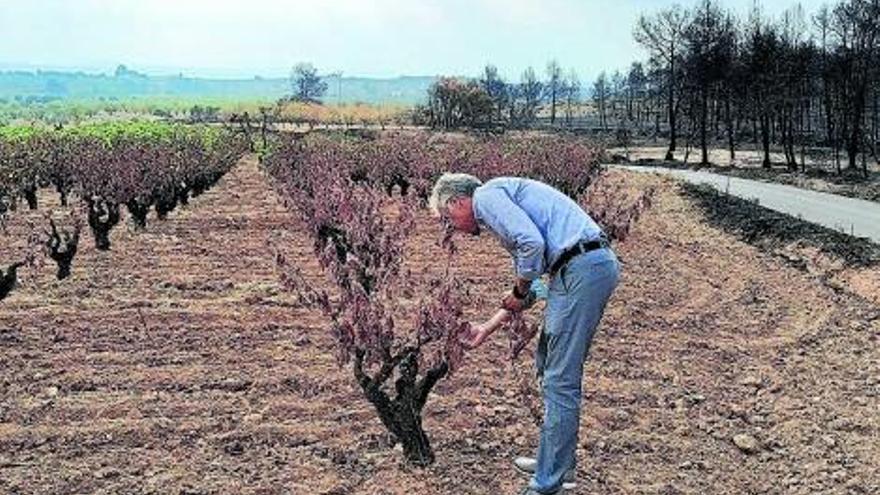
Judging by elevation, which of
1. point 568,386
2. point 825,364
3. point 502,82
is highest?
point 502,82

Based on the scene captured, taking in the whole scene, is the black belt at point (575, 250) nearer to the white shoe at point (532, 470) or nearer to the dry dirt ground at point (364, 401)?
the white shoe at point (532, 470)

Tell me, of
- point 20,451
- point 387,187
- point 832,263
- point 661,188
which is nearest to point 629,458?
point 20,451

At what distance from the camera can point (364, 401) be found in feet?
24.1

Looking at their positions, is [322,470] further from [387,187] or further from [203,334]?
[387,187]

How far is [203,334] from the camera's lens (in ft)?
30.9

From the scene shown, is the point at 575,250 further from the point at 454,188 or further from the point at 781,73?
the point at 781,73

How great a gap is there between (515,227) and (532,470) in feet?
5.65

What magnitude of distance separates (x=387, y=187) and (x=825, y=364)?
1643 cm

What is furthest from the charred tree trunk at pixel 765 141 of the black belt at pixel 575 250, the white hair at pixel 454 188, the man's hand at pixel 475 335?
the white hair at pixel 454 188

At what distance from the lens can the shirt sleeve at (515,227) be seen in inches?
184

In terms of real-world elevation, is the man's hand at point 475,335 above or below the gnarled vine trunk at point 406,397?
above

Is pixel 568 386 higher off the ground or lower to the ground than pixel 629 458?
higher

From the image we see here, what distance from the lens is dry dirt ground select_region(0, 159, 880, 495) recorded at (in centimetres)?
601

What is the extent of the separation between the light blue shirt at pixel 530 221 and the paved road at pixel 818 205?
14.2 metres
